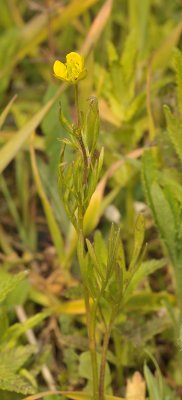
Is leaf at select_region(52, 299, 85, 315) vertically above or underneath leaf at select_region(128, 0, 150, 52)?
underneath

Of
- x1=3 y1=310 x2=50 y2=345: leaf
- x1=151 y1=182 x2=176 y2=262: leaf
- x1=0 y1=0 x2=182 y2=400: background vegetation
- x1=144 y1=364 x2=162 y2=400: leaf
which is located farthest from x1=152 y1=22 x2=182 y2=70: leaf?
x1=144 y1=364 x2=162 y2=400: leaf

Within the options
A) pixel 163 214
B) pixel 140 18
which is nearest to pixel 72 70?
pixel 163 214

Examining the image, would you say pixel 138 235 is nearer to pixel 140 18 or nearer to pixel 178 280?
pixel 178 280

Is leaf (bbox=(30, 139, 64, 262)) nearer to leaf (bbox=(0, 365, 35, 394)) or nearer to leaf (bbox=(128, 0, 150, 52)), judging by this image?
leaf (bbox=(0, 365, 35, 394))

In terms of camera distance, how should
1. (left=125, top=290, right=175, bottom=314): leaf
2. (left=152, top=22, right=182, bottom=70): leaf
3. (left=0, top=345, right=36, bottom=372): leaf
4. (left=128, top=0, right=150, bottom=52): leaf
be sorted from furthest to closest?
(left=128, top=0, right=150, bottom=52): leaf
(left=152, top=22, right=182, bottom=70): leaf
(left=125, top=290, right=175, bottom=314): leaf
(left=0, top=345, right=36, bottom=372): leaf

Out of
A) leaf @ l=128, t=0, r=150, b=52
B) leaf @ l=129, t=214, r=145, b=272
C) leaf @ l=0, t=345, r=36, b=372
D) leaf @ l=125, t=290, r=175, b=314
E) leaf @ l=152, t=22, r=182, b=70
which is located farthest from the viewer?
leaf @ l=128, t=0, r=150, b=52

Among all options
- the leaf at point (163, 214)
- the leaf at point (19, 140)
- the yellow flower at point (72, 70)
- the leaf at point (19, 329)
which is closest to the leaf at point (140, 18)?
the leaf at point (19, 140)

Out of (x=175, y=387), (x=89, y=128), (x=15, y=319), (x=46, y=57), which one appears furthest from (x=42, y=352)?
(x=46, y=57)
